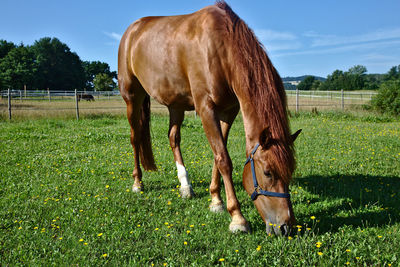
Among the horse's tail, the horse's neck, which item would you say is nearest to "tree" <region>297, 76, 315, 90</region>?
the horse's tail

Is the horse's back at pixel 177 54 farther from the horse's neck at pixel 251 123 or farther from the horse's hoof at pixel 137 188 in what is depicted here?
the horse's hoof at pixel 137 188

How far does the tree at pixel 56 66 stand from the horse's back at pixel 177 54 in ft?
248

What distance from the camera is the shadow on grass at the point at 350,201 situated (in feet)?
10.9

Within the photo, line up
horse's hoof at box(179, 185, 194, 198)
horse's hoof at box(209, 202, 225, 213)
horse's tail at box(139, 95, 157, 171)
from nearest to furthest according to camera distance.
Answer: horse's hoof at box(209, 202, 225, 213), horse's hoof at box(179, 185, 194, 198), horse's tail at box(139, 95, 157, 171)

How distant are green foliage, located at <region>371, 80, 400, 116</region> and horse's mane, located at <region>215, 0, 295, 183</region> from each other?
17.1 metres

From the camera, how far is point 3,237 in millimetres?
2959

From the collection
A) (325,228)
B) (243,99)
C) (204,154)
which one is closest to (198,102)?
(243,99)

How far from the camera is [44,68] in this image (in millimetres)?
73938

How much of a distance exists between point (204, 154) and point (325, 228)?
4063 millimetres

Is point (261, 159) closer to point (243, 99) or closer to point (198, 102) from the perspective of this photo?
point (243, 99)

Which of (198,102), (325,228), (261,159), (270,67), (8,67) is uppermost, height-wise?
(8,67)

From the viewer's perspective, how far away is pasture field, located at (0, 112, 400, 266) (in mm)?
2588

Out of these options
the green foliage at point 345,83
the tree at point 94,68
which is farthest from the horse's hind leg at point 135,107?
the tree at point 94,68

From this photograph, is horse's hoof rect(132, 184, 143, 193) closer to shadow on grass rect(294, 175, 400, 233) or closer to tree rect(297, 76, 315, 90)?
shadow on grass rect(294, 175, 400, 233)
